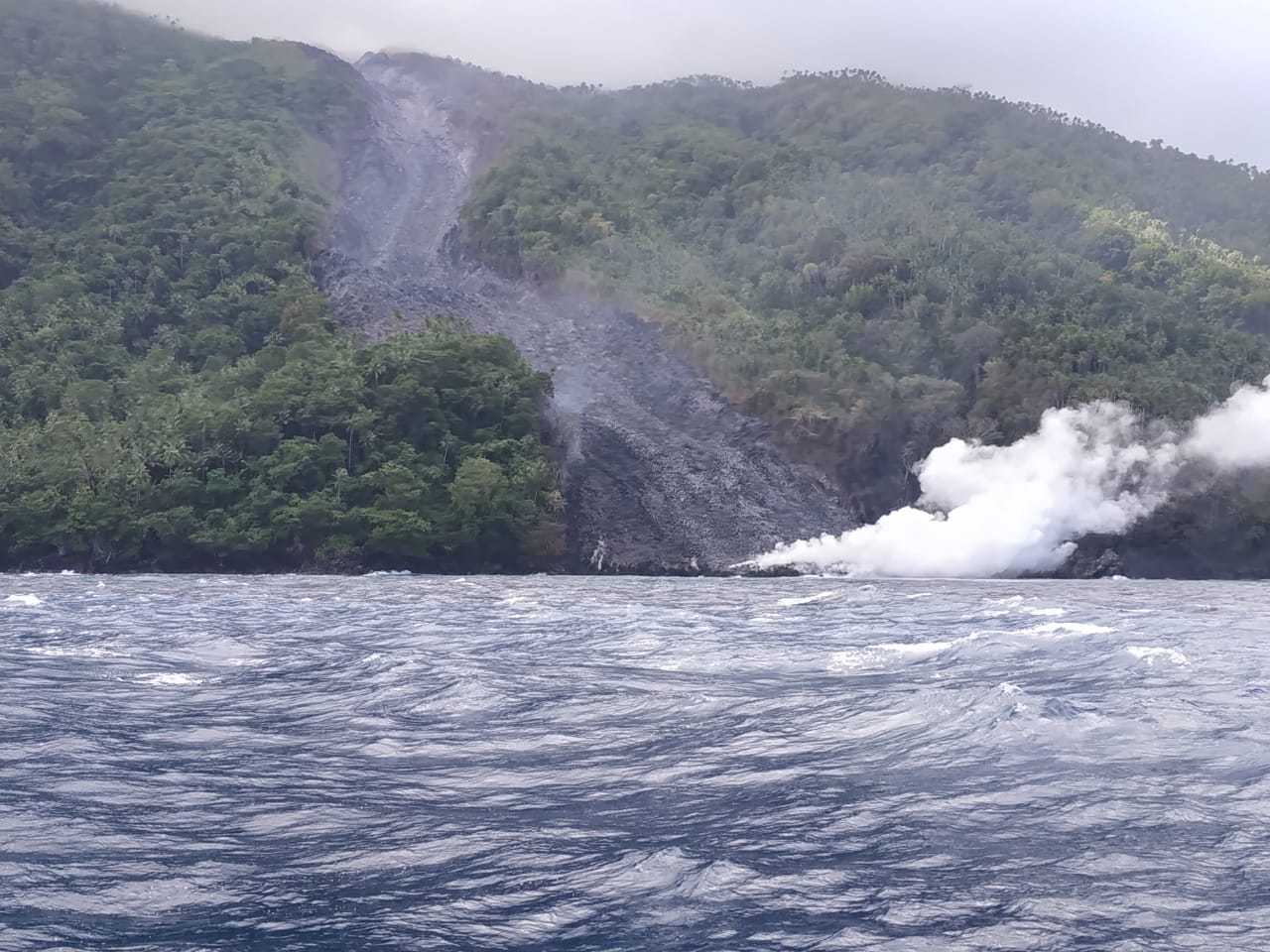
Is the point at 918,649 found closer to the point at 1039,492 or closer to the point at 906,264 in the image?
the point at 1039,492

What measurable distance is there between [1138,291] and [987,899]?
4888 inches

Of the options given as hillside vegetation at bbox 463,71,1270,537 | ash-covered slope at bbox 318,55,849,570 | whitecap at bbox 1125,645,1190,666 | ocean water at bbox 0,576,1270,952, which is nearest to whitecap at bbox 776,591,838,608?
ocean water at bbox 0,576,1270,952

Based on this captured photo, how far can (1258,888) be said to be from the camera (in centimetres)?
1326

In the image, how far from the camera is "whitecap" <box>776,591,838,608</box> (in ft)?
165

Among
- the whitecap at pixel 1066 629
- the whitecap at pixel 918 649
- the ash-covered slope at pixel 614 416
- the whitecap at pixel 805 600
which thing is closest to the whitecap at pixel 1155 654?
the whitecap at pixel 1066 629

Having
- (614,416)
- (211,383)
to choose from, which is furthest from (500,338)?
(211,383)

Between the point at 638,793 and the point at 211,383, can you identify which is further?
the point at 211,383

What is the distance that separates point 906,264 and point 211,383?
65977 mm

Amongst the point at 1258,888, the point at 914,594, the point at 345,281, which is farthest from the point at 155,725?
the point at 345,281

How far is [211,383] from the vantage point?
109 meters

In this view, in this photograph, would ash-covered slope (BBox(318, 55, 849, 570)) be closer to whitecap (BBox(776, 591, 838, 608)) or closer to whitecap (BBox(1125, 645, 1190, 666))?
whitecap (BBox(776, 591, 838, 608))

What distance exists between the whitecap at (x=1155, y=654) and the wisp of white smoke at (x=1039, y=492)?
54.1 metres

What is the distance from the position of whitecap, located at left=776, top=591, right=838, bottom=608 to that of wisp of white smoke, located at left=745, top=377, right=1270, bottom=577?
99.9 feet

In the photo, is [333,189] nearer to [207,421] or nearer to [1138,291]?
[207,421]
